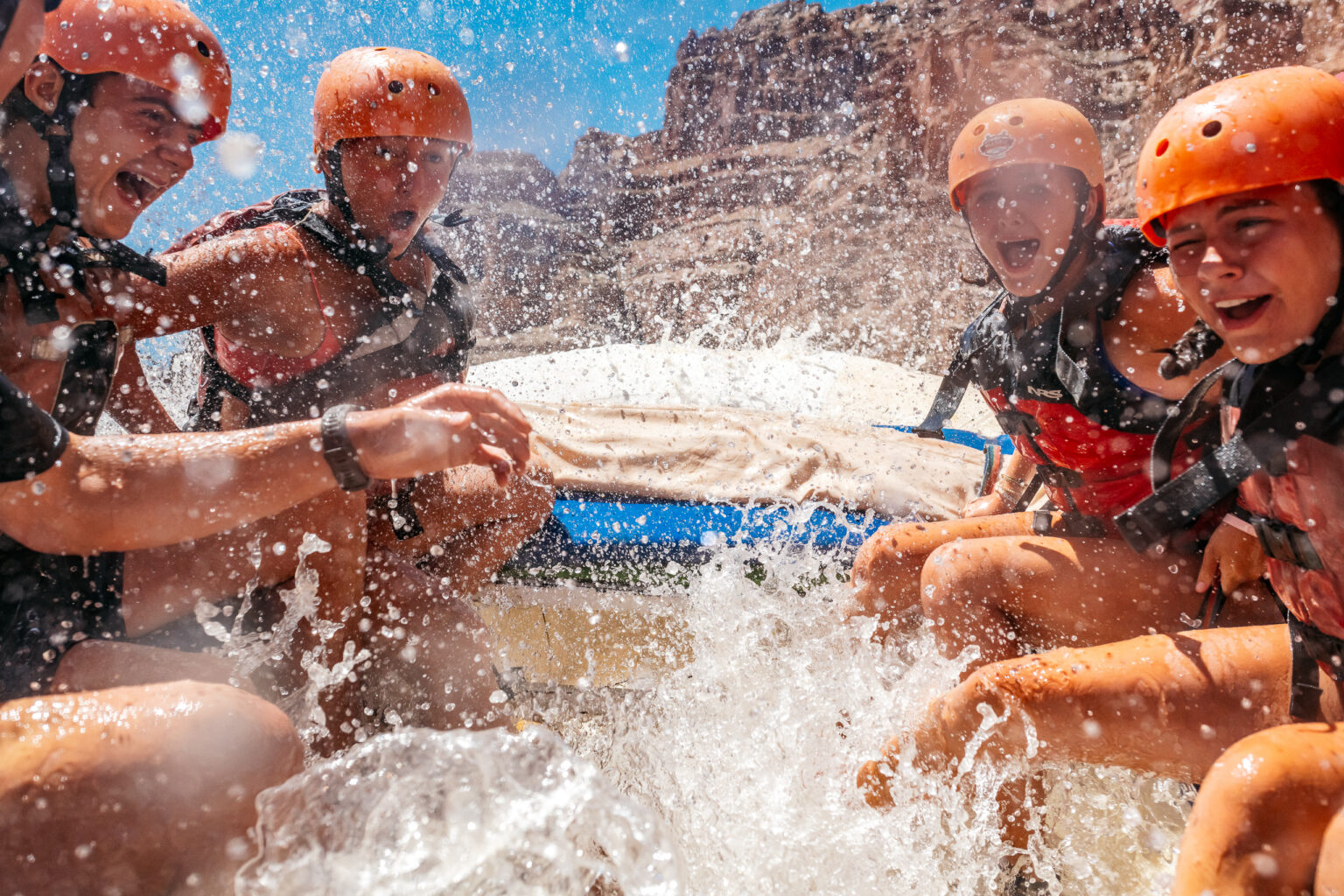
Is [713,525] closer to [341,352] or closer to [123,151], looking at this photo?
[341,352]

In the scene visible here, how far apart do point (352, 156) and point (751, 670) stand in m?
2.58

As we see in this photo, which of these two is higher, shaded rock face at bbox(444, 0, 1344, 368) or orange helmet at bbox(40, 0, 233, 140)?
shaded rock face at bbox(444, 0, 1344, 368)

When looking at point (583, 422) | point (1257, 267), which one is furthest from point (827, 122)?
point (1257, 267)


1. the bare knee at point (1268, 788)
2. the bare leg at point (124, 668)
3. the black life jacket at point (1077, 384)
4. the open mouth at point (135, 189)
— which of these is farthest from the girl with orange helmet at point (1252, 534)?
the open mouth at point (135, 189)

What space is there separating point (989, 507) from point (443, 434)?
2395mm

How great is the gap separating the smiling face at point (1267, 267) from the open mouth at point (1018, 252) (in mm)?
907

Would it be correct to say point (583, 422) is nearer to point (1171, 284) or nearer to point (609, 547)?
point (609, 547)

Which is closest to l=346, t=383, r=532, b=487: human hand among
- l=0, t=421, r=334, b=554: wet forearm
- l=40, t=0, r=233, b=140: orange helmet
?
l=0, t=421, r=334, b=554: wet forearm

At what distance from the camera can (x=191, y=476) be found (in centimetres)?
156

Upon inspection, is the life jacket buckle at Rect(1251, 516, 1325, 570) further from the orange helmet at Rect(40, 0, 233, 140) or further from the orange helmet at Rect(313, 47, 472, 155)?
the orange helmet at Rect(40, 0, 233, 140)

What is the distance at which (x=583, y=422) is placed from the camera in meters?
4.70

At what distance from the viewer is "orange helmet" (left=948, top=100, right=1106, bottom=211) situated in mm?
2459

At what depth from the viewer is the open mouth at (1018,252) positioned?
2.49 m

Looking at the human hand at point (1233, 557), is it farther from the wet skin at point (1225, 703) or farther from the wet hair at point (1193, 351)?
the wet hair at point (1193, 351)
